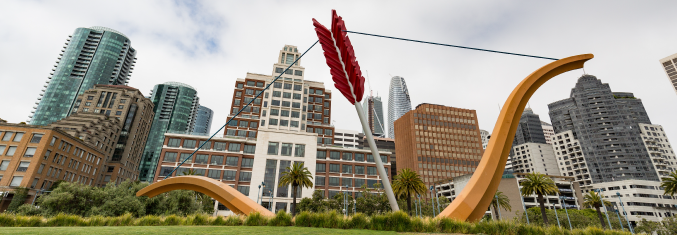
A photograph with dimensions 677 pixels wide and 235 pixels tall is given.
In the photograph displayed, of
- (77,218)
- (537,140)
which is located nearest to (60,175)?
(77,218)

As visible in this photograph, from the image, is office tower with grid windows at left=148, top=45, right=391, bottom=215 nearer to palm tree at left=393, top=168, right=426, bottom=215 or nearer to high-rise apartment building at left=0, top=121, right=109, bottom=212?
high-rise apartment building at left=0, top=121, right=109, bottom=212

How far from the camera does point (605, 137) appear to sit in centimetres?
12550

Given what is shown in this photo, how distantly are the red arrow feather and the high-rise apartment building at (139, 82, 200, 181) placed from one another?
17410 cm

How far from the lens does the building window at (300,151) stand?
69.5 m

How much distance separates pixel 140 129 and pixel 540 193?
128m

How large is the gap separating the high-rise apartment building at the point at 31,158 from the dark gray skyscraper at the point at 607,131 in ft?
566

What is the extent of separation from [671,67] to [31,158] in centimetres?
28031

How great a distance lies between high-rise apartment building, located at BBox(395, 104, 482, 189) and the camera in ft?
378

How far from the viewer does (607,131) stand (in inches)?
4978

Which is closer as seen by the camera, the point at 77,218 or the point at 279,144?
the point at 77,218

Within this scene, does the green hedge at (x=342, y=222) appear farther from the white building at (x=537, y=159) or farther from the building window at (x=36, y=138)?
the white building at (x=537, y=159)

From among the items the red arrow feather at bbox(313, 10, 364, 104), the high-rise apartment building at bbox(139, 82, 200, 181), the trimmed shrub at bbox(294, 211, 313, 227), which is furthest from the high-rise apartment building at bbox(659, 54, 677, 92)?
the high-rise apartment building at bbox(139, 82, 200, 181)

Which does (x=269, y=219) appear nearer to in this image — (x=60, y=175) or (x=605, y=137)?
(x=60, y=175)

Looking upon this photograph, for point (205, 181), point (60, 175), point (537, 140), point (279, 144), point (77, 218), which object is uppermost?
point (537, 140)
